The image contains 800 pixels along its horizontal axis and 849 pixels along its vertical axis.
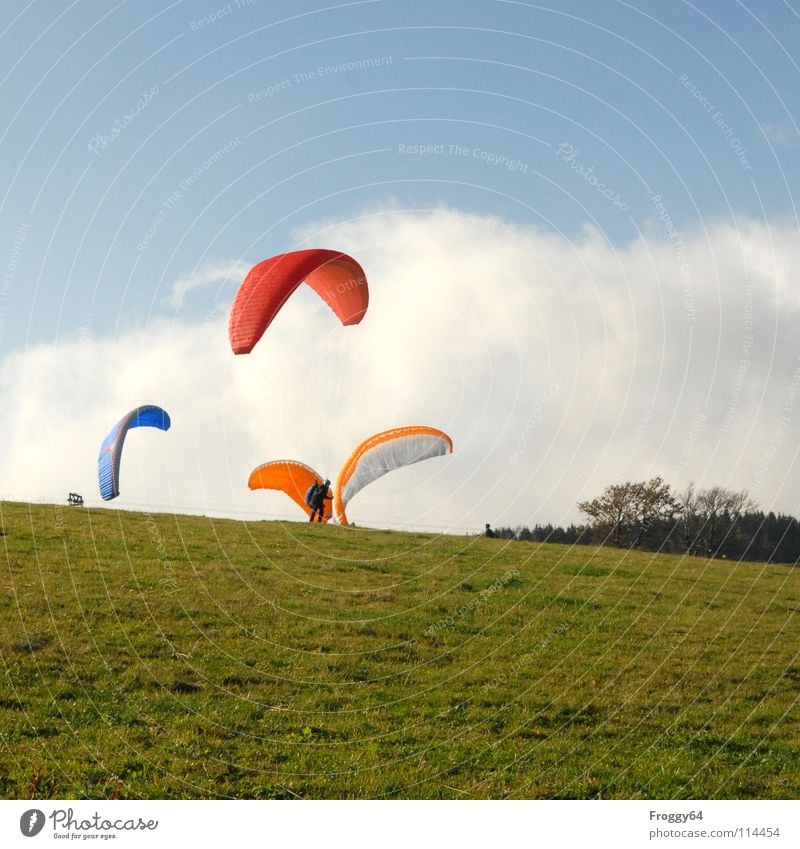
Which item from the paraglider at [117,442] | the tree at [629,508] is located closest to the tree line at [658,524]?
the tree at [629,508]

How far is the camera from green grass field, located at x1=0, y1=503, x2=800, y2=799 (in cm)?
1378

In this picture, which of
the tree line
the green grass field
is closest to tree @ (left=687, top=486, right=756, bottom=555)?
the tree line

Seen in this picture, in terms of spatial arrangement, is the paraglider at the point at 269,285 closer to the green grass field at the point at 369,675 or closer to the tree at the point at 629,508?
the green grass field at the point at 369,675

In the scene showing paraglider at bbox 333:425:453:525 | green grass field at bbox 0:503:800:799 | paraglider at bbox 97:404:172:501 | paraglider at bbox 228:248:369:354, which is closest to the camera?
green grass field at bbox 0:503:800:799

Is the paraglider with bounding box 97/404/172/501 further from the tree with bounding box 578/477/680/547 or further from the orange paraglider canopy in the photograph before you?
the tree with bounding box 578/477/680/547
